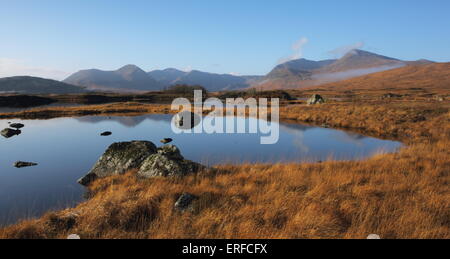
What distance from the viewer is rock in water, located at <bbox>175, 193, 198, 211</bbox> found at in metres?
6.44

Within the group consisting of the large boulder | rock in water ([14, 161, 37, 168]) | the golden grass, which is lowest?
rock in water ([14, 161, 37, 168])

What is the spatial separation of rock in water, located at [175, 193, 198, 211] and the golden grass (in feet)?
0.67

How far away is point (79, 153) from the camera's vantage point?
16344mm

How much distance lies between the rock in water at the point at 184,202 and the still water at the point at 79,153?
4.77 meters

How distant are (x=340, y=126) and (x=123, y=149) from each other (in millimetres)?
26341

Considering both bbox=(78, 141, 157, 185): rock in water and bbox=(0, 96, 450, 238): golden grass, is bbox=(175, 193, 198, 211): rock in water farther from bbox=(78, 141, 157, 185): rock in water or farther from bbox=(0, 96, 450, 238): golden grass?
bbox=(78, 141, 157, 185): rock in water

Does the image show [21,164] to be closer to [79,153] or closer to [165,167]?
[79,153]

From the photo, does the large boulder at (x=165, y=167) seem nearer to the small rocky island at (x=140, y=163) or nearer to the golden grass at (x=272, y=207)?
A: the small rocky island at (x=140, y=163)

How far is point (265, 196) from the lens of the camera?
706cm

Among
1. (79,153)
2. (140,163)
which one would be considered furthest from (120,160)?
(79,153)

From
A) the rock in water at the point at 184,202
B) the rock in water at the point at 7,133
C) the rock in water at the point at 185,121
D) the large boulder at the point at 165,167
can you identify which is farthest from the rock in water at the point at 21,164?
the rock in water at the point at 185,121

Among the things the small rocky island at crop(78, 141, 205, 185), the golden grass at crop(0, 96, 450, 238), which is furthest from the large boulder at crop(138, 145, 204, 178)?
the golden grass at crop(0, 96, 450, 238)

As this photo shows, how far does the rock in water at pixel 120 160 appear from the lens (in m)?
10.7
